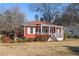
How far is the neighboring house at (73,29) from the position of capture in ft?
119

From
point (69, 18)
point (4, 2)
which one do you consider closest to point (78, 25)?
point (69, 18)

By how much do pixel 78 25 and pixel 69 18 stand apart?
1.32ft

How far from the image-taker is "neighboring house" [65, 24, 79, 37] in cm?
3631

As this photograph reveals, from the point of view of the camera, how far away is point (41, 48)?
36312 mm

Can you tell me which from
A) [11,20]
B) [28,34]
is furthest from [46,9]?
[11,20]

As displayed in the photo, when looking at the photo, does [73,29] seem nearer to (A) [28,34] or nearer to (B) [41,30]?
(B) [41,30]

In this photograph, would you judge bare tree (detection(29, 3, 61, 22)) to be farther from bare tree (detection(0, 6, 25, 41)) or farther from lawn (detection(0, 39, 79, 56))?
lawn (detection(0, 39, 79, 56))

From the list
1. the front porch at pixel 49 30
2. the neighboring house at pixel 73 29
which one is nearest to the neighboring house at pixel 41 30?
the front porch at pixel 49 30

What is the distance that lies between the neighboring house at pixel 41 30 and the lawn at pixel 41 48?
0.99ft

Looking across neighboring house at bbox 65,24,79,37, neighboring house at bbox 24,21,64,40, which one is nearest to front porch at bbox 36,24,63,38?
neighboring house at bbox 24,21,64,40

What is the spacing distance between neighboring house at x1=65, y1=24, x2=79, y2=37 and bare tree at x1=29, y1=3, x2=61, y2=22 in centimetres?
66

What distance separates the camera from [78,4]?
36.2 meters

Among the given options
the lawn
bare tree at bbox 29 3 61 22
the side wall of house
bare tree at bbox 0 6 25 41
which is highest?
bare tree at bbox 29 3 61 22

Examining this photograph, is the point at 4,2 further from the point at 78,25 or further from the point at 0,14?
the point at 78,25
